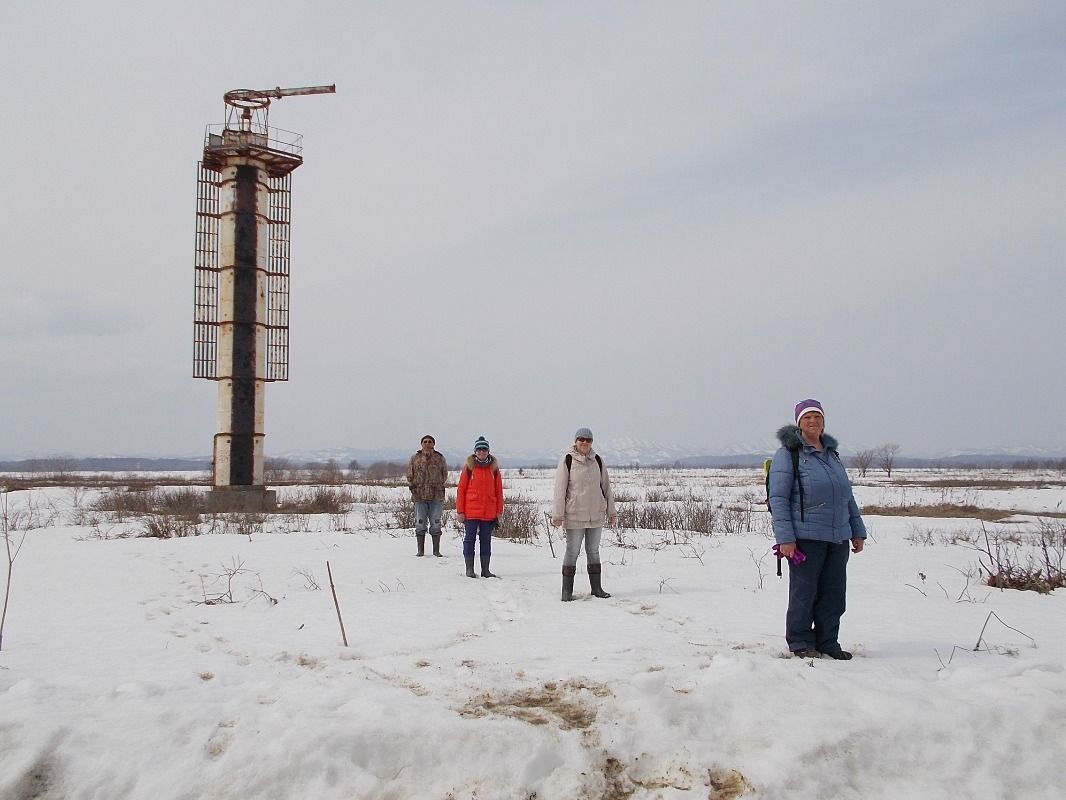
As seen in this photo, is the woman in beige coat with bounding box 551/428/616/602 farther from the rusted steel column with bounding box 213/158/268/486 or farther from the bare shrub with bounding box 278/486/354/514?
the rusted steel column with bounding box 213/158/268/486

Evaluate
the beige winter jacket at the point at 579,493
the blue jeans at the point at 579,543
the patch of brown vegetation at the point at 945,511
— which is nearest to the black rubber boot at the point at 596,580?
the blue jeans at the point at 579,543

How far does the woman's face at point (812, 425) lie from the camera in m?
5.42

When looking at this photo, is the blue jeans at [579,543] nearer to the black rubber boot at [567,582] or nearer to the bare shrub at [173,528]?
the black rubber boot at [567,582]

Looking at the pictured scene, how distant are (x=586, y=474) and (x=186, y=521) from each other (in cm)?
1361

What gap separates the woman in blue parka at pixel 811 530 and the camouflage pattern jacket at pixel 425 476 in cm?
672

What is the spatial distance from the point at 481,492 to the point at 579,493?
1.94 metres

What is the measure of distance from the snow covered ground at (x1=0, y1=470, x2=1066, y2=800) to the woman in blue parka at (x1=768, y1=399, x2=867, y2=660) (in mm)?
342

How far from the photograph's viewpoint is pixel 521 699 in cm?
435

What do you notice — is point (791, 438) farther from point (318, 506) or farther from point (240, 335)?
point (318, 506)

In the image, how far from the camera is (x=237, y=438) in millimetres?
22656

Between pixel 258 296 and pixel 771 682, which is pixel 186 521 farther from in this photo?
pixel 771 682

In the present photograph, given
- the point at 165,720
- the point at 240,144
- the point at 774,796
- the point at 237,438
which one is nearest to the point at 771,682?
the point at 774,796

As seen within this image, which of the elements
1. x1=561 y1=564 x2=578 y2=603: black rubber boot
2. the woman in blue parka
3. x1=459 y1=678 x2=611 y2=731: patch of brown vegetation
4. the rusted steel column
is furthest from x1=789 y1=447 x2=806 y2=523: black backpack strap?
the rusted steel column

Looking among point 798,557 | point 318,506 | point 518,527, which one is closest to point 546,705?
point 798,557
